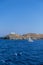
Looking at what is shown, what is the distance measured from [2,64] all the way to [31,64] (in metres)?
1.89

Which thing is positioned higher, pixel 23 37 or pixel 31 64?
pixel 23 37

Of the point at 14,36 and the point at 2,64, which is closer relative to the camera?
the point at 2,64

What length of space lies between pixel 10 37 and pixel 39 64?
93.6 metres

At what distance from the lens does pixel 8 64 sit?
11.4 meters

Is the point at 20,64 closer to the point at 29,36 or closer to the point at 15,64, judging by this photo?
the point at 15,64

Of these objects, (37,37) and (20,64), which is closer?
(20,64)

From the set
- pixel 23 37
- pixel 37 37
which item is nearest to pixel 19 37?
pixel 23 37

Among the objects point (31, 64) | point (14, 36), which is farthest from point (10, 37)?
point (31, 64)

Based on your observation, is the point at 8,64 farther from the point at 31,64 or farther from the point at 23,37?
the point at 23,37

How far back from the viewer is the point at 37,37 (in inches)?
4230

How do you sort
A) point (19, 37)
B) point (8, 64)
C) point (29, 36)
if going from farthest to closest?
1. point (19, 37)
2. point (29, 36)
3. point (8, 64)

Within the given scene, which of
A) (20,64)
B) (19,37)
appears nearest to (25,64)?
(20,64)

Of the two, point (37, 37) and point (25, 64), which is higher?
point (37, 37)

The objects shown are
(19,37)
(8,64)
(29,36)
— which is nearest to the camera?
(8,64)
